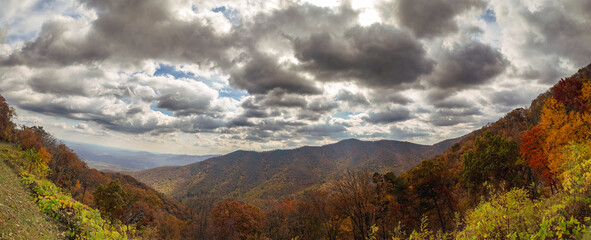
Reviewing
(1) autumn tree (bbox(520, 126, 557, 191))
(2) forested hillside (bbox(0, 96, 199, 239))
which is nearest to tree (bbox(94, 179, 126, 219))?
(2) forested hillside (bbox(0, 96, 199, 239))

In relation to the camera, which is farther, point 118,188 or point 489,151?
point 118,188

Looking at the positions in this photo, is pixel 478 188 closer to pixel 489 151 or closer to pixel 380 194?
pixel 489 151

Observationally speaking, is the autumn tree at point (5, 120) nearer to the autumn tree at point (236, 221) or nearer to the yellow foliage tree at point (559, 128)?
the autumn tree at point (236, 221)

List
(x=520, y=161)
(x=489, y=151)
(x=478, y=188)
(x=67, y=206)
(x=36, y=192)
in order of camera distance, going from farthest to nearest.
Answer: (x=478, y=188), (x=489, y=151), (x=520, y=161), (x=36, y=192), (x=67, y=206)

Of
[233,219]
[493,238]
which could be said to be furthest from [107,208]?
[493,238]

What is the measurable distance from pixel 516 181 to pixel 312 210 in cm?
3369

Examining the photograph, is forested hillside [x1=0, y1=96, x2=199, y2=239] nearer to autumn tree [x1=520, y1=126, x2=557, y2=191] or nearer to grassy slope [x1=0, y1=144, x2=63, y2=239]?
grassy slope [x1=0, y1=144, x2=63, y2=239]

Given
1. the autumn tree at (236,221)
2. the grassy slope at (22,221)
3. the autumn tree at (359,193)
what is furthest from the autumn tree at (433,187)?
the grassy slope at (22,221)

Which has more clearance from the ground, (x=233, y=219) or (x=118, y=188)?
(x=118, y=188)

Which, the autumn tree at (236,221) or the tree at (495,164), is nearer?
the tree at (495,164)

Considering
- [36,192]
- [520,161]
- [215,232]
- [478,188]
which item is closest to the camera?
[36,192]

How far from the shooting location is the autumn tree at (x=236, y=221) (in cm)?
4816

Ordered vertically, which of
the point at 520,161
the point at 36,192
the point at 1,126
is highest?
Answer: the point at 1,126

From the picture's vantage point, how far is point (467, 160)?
3791 centimetres
